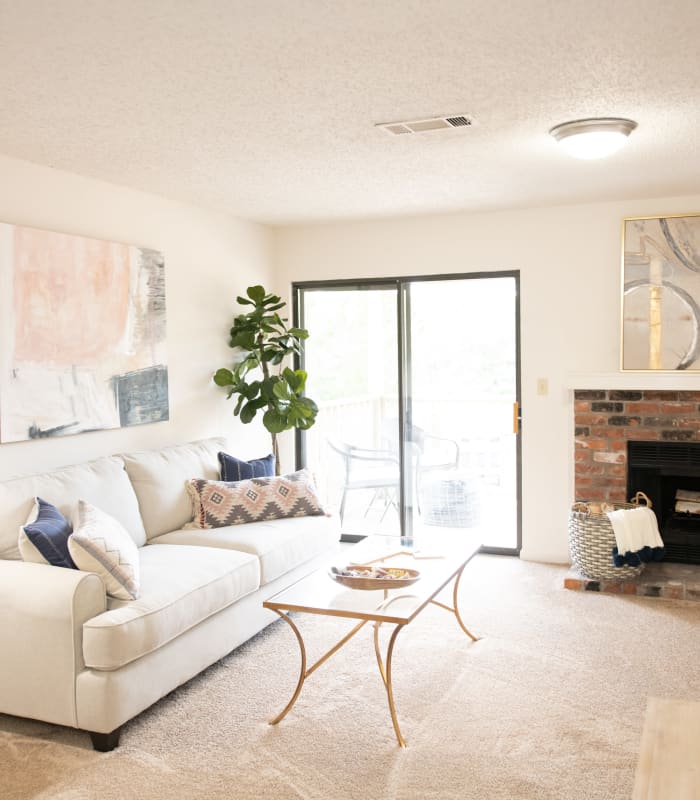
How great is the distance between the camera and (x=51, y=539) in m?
3.21

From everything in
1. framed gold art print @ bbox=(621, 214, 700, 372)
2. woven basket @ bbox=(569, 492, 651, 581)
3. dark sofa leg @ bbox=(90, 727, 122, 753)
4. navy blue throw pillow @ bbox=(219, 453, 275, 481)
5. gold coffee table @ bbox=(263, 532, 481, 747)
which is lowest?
dark sofa leg @ bbox=(90, 727, 122, 753)

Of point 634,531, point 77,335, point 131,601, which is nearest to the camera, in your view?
point 131,601

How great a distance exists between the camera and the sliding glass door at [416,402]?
5723 mm

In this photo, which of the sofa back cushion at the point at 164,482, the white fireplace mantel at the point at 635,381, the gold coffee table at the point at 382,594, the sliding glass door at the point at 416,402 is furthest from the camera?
the sliding glass door at the point at 416,402

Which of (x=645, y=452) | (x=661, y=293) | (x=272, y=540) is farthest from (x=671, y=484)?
(x=272, y=540)

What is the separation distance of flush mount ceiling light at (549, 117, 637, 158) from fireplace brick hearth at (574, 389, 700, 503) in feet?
6.88

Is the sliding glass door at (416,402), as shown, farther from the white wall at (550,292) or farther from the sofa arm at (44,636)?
the sofa arm at (44,636)

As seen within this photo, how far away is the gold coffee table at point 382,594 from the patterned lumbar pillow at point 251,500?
658 mm

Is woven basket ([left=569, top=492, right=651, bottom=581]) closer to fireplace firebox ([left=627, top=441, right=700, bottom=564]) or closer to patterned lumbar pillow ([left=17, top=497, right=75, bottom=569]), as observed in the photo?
fireplace firebox ([left=627, top=441, right=700, bottom=564])

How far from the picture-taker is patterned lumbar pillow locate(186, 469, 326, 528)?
173 inches

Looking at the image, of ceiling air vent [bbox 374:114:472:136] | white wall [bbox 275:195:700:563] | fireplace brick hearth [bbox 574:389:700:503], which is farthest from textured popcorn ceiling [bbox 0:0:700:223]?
fireplace brick hearth [bbox 574:389:700:503]

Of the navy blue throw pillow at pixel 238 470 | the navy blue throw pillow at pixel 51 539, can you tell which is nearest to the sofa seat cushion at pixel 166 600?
the navy blue throw pillow at pixel 51 539

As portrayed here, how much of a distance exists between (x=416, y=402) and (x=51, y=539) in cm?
328

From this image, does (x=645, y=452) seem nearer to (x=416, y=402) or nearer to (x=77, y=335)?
Answer: (x=416, y=402)
